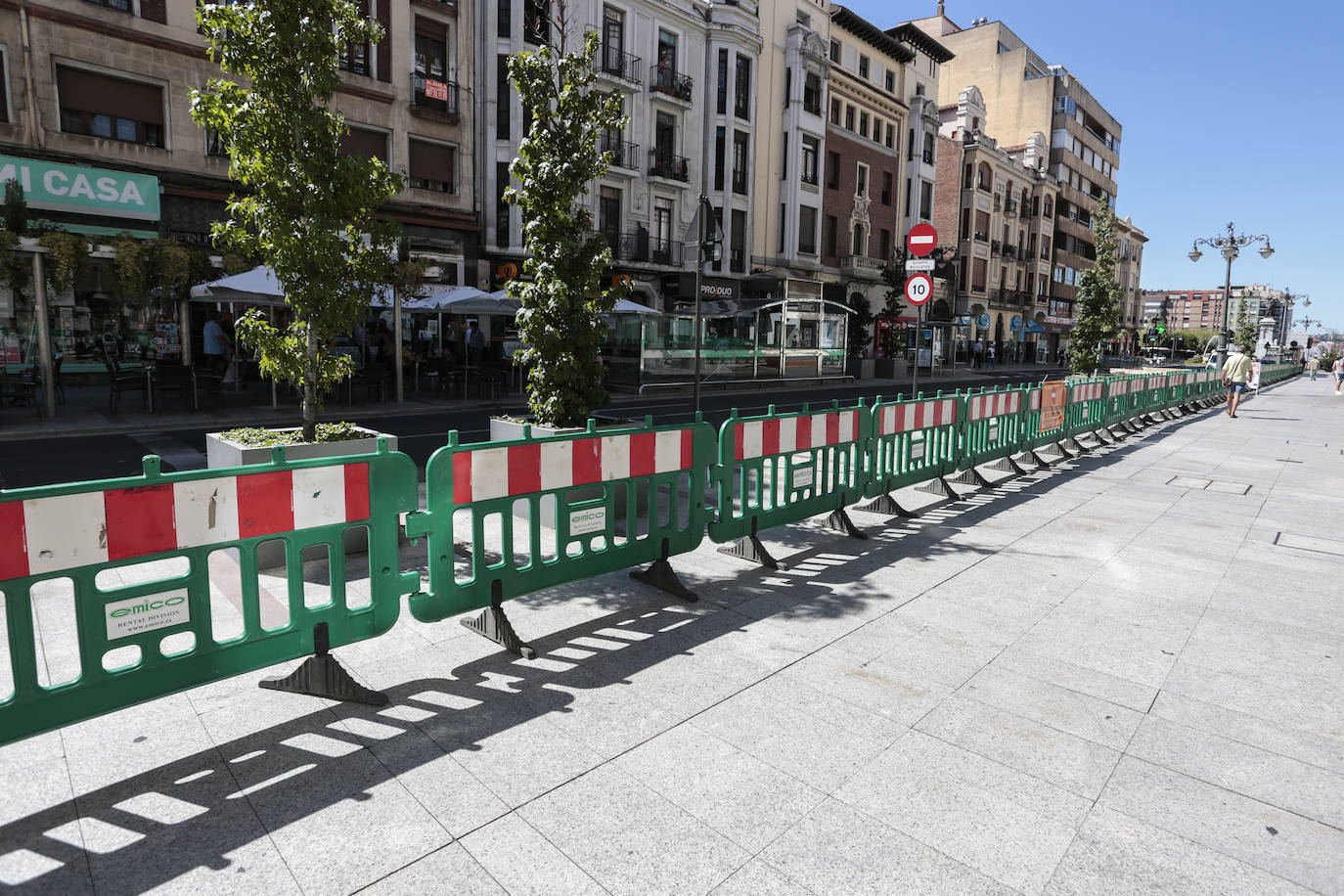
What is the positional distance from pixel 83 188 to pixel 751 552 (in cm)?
1800

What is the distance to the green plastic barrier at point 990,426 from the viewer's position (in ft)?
30.5

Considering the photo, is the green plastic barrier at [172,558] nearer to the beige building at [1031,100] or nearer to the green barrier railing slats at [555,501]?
the green barrier railing slats at [555,501]

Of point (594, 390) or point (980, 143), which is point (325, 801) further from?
point (980, 143)

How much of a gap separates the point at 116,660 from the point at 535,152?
17.7ft

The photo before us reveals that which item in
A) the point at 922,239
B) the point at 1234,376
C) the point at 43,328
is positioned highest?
the point at 922,239

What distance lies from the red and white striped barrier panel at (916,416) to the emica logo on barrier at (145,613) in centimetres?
596

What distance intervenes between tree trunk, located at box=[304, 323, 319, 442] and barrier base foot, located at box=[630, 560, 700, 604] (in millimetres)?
3392

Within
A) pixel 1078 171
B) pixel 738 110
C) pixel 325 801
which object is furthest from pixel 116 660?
pixel 1078 171

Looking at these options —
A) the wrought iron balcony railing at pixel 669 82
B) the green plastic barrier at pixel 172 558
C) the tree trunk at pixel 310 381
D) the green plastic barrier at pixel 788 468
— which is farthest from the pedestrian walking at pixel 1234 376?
the green plastic barrier at pixel 172 558

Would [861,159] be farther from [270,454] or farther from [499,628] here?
[499,628]

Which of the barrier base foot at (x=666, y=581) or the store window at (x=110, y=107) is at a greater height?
the store window at (x=110, y=107)

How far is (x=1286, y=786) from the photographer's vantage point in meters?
3.22

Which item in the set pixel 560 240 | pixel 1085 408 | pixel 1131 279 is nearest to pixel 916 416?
pixel 560 240

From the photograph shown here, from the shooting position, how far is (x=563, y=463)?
480cm
